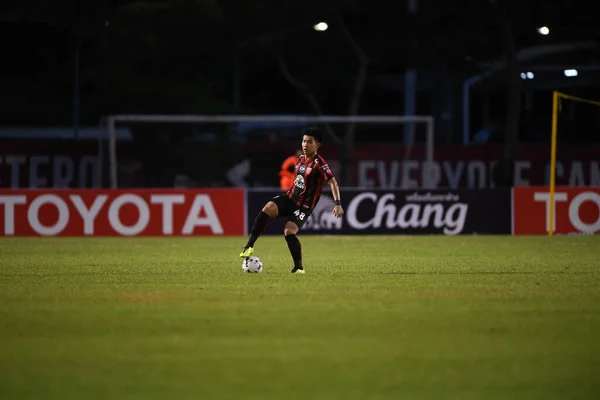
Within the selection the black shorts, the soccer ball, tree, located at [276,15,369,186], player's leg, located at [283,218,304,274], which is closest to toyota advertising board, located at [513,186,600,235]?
tree, located at [276,15,369,186]

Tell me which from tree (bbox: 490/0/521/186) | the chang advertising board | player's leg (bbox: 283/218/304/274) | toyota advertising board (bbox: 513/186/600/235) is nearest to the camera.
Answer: player's leg (bbox: 283/218/304/274)

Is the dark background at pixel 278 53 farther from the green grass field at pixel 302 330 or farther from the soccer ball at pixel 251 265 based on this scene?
the green grass field at pixel 302 330

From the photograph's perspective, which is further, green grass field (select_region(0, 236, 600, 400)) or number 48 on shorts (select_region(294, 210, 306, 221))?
number 48 on shorts (select_region(294, 210, 306, 221))

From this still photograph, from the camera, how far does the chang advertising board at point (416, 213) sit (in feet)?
95.7

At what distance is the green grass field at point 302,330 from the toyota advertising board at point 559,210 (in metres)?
10.1

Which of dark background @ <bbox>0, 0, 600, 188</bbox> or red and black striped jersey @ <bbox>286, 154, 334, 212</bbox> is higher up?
dark background @ <bbox>0, 0, 600, 188</bbox>

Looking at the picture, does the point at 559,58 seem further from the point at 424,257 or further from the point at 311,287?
the point at 311,287

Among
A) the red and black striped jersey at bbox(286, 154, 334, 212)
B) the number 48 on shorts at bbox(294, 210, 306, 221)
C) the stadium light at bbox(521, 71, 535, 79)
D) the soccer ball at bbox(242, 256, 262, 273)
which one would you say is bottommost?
the soccer ball at bbox(242, 256, 262, 273)

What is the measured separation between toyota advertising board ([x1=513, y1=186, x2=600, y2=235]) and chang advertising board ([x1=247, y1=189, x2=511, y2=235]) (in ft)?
1.03

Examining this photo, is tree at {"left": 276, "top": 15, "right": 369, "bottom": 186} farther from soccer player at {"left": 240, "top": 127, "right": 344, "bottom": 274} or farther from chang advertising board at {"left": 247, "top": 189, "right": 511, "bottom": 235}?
soccer player at {"left": 240, "top": 127, "right": 344, "bottom": 274}

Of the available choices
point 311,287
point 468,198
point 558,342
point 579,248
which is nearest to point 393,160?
point 468,198

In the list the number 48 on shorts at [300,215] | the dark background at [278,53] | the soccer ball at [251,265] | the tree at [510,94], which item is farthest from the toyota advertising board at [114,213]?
the tree at [510,94]

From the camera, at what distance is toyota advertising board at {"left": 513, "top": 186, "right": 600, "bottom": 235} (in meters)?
28.8

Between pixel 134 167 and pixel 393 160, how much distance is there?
341 inches
